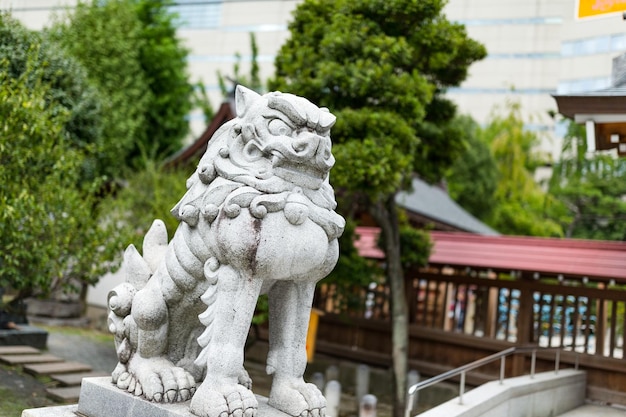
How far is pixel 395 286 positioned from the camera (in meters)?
9.83

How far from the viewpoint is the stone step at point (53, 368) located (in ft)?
26.0

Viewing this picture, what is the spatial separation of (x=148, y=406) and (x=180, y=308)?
61 centimetres

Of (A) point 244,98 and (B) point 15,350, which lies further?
(B) point 15,350

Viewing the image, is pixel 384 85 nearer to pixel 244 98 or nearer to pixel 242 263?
pixel 244 98

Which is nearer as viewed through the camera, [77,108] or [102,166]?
[77,108]

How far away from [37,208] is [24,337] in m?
3.41

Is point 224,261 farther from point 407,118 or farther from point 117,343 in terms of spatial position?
point 407,118

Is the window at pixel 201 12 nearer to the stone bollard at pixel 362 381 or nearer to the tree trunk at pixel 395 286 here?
the tree trunk at pixel 395 286

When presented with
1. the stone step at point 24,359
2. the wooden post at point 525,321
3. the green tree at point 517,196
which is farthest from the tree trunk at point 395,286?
the green tree at point 517,196

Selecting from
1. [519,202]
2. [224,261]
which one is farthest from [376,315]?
[519,202]

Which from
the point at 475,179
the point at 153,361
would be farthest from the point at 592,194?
the point at 153,361

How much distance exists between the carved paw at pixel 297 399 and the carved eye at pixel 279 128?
1.49 meters

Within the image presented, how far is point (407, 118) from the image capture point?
855cm

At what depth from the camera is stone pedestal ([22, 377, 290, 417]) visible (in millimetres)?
3571
